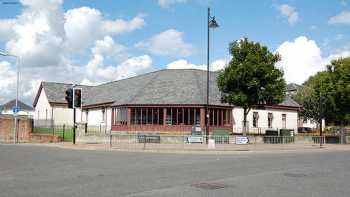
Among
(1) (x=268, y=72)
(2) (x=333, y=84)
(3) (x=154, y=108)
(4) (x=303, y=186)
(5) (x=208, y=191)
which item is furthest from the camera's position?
(3) (x=154, y=108)

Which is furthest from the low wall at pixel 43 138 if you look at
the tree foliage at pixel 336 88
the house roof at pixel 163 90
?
the tree foliage at pixel 336 88

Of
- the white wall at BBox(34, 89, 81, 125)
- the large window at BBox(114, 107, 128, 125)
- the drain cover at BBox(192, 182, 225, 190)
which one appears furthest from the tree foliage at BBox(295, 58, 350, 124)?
the white wall at BBox(34, 89, 81, 125)

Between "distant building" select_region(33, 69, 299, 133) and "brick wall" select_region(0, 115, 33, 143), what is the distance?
8.41 m

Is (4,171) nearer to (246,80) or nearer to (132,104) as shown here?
(246,80)

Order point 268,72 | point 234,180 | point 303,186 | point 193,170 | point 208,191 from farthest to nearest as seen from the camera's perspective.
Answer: point 268,72 → point 193,170 → point 234,180 → point 303,186 → point 208,191

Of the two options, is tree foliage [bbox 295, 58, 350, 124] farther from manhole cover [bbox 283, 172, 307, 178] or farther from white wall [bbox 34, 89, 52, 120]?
white wall [bbox 34, 89, 52, 120]

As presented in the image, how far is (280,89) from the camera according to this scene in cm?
3731

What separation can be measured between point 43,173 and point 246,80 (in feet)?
77.6

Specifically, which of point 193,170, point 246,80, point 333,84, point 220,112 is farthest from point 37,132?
point 193,170

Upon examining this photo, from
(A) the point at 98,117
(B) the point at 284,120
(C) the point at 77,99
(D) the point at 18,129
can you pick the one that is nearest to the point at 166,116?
(A) the point at 98,117

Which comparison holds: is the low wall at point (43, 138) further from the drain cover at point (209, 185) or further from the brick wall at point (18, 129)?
the drain cover at point (209, 185)

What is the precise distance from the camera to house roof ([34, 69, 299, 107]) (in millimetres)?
45312

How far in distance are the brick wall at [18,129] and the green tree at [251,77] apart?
1929 centimetres

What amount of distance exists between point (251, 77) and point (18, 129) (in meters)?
23.0
